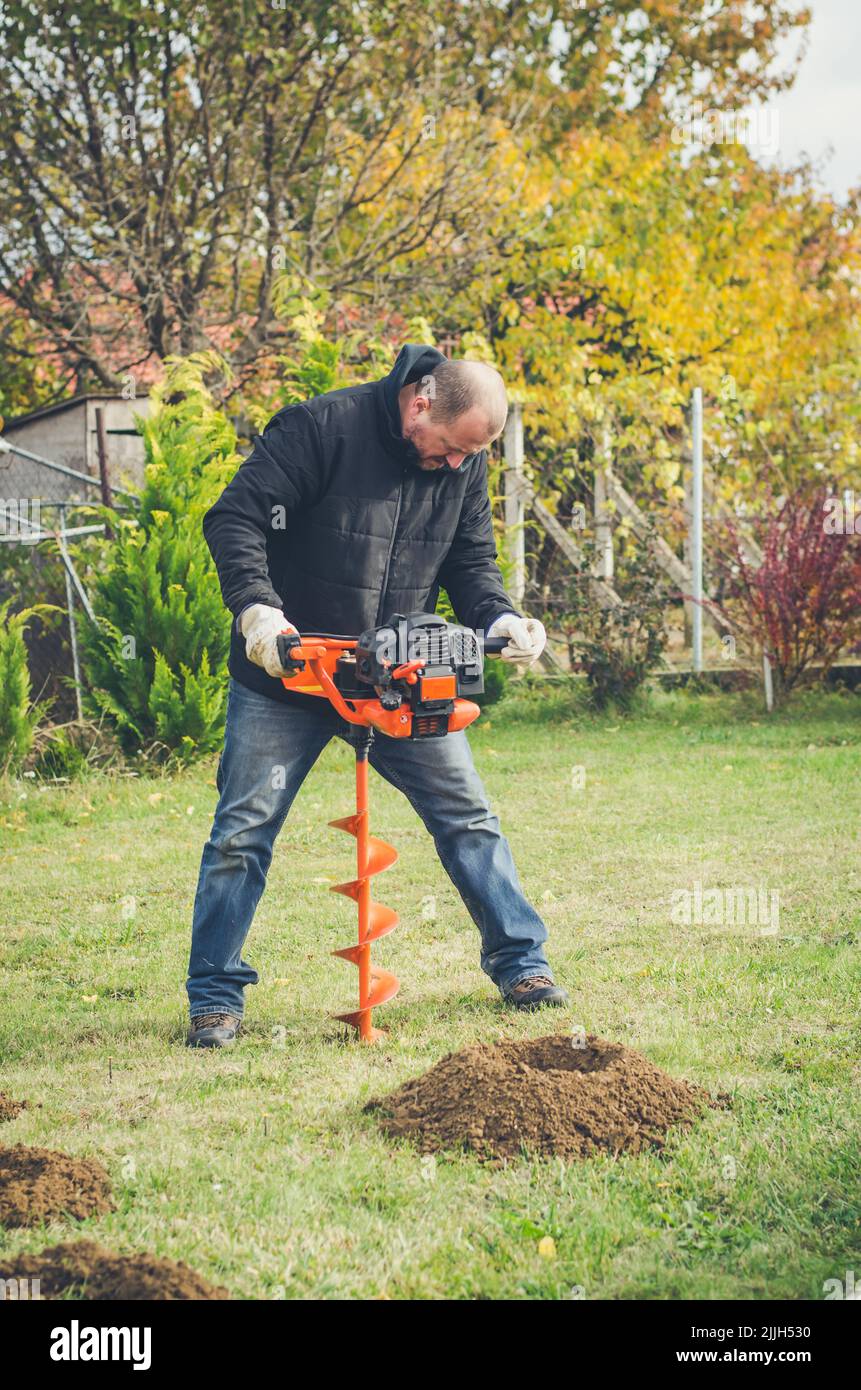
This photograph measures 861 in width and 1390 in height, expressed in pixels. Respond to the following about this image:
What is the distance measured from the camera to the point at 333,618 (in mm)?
4102

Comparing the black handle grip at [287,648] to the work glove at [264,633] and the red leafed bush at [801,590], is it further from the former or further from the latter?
the red leafed bush at [801,590]

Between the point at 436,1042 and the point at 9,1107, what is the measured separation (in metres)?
1.18

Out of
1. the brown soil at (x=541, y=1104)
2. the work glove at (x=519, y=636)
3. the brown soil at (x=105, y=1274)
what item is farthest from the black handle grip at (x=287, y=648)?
the brown soil at (x=105, y=1274)

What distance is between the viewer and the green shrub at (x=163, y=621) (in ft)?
28.0

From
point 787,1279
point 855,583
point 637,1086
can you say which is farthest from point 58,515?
point 787,1279

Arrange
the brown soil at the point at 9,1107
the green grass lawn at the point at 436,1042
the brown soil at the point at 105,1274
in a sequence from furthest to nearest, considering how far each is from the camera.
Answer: the brown soil at the point at 9,1107 → the green grass lawn at the point at 436,1042 → the brown soil at the point at 105,1274

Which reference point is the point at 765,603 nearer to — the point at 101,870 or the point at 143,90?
the point at 101,870

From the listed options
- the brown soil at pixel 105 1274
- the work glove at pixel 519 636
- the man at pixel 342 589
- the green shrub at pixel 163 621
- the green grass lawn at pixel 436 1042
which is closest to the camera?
the brown soil at pixel 105 1274

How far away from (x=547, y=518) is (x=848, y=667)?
2714mm

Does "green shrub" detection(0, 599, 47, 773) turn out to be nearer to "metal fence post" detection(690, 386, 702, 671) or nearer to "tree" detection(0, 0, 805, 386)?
"tree" detection(0, 0, 805, 386)

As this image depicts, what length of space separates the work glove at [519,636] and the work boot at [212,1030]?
1.31 m

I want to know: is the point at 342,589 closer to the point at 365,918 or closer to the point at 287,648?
the point at 287,648

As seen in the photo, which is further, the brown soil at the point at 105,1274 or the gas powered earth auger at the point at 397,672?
the gas powered earth auger at the point at 397,672

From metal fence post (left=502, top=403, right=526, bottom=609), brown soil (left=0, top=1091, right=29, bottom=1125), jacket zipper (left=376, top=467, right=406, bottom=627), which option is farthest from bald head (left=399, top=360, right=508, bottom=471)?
metal fence post (left=502, top=403, right=526, bottom=609)
